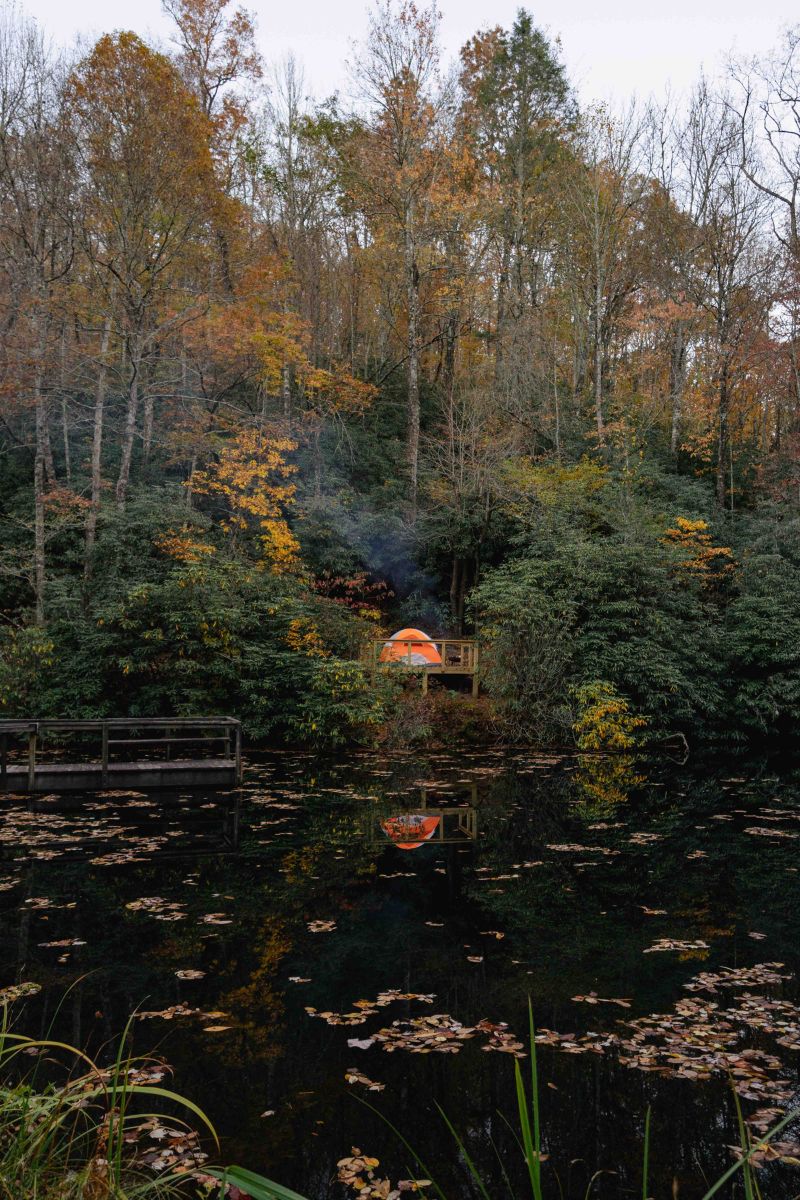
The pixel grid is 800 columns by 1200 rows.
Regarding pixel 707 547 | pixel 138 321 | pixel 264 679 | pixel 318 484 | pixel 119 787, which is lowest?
pixel 119 787

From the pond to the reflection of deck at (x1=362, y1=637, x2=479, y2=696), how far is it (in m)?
5.98

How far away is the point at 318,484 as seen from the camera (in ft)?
74.3

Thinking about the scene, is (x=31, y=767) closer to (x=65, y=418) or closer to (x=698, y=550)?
(x=65, y=418)

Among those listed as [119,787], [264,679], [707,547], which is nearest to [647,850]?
[119,787]

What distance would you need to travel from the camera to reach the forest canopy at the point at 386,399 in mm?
15734

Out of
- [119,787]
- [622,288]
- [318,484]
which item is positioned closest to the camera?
[119,787]

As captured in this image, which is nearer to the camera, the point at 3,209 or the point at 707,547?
the point at 3,209

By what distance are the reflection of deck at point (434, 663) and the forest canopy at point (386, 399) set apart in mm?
382

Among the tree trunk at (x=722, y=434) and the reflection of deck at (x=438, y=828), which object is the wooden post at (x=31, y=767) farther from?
the tree trunk at (x=722, y=434)

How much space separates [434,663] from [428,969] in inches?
498

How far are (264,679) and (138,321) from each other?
8202 millimetres

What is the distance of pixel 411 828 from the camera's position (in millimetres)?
9430

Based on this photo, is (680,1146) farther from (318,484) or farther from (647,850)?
(318,484)

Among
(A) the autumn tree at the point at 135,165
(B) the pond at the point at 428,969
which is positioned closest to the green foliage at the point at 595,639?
(B) the pond at the point at 428,969
